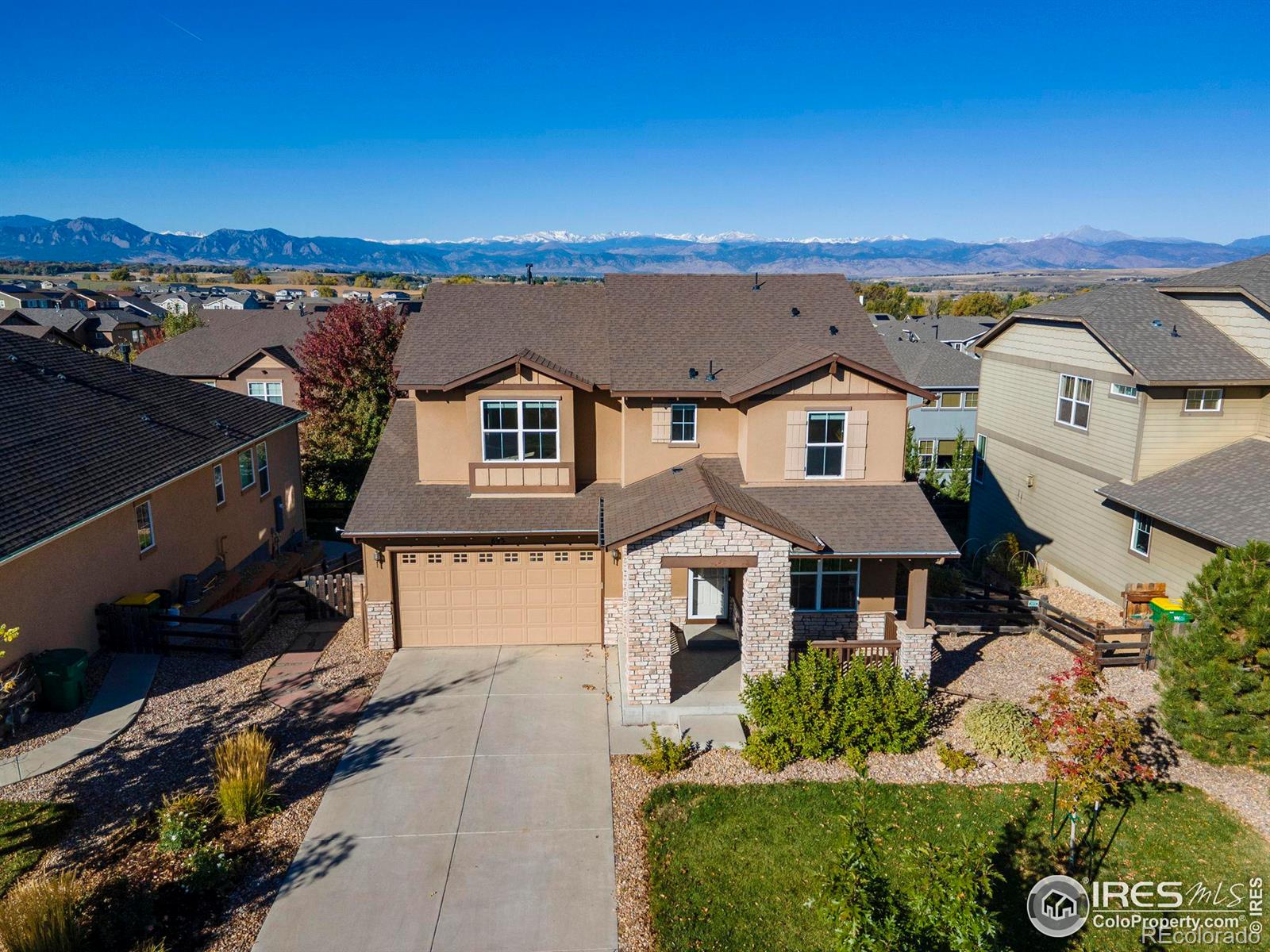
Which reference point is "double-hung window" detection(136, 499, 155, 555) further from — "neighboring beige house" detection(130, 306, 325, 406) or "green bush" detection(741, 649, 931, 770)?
"neighboring beige house" detection(130, 306, 325, 406)

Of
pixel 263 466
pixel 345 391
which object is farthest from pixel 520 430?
pixel 345 391

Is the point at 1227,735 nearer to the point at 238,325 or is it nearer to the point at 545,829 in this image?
the point at 545,829

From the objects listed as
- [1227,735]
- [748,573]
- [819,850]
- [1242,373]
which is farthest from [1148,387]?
[819,850]

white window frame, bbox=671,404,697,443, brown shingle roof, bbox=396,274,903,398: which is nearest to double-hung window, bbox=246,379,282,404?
brown shingle roof, bbox=396,274,903,398

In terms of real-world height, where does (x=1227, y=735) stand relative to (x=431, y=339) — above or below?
below

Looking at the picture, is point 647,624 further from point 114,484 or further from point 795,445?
point 114,484

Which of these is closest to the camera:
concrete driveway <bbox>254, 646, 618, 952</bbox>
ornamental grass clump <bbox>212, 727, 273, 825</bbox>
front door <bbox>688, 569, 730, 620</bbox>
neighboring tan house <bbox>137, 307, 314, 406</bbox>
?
concrete driveway <bbox>254, 646, 618, 952</bbox>
